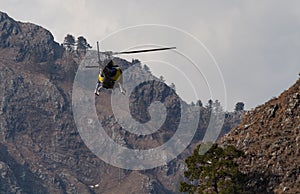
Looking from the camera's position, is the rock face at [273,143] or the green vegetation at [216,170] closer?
the green vegetation at [216,170]

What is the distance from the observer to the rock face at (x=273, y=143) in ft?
323

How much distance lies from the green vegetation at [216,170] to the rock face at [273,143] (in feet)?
22.7

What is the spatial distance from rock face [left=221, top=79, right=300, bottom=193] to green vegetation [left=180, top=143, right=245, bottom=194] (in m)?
6.93

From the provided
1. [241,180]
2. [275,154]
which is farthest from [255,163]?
[241,180]

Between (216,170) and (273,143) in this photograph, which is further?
(273,143)

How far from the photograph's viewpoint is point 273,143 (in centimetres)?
10469

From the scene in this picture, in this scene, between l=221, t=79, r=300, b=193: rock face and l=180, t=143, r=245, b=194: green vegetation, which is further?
l=221, t=79, r=300, b=193: rock face

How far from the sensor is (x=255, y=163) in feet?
338

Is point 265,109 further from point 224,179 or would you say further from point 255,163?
point 224,179

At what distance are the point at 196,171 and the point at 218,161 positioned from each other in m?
3.13

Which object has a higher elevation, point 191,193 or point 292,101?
point 292,101

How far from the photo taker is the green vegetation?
3531 inches

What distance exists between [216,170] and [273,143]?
17.8 metres

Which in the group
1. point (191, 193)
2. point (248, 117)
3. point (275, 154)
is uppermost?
point (248, 117)
